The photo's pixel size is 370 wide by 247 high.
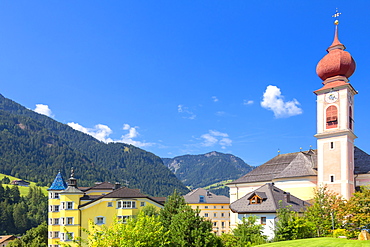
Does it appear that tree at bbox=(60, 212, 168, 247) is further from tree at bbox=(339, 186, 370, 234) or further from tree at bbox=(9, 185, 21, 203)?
tree at bbox=(9, 185, 21, 203)

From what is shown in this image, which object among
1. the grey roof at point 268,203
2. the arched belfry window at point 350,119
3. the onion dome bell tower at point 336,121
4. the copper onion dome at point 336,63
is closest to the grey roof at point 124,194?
the grey roof at point 268,203

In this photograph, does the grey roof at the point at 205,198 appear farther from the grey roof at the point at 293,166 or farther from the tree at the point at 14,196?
the tree at the point at 14,196

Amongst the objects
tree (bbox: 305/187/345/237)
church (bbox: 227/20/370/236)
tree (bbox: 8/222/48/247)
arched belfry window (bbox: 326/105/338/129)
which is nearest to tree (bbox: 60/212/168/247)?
tree (bbox: 305/187/345/237)

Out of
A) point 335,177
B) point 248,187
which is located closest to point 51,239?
point 248,187

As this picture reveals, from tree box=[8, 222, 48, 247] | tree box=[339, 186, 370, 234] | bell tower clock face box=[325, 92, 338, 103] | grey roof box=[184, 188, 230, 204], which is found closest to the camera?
tree box=[339, 186, 370, 234]

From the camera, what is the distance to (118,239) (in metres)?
21.8

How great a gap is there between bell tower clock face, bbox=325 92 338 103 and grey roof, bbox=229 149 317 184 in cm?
998

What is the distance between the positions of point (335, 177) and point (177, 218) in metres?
28.2

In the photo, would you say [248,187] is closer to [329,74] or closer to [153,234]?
[329,74]

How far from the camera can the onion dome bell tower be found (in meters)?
45.8

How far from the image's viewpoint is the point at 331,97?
48.1 meters

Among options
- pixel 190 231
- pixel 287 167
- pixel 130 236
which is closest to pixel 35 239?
pixel 190 231

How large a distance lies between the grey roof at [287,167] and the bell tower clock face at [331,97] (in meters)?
9.98

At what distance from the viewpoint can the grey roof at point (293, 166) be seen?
4880cm
